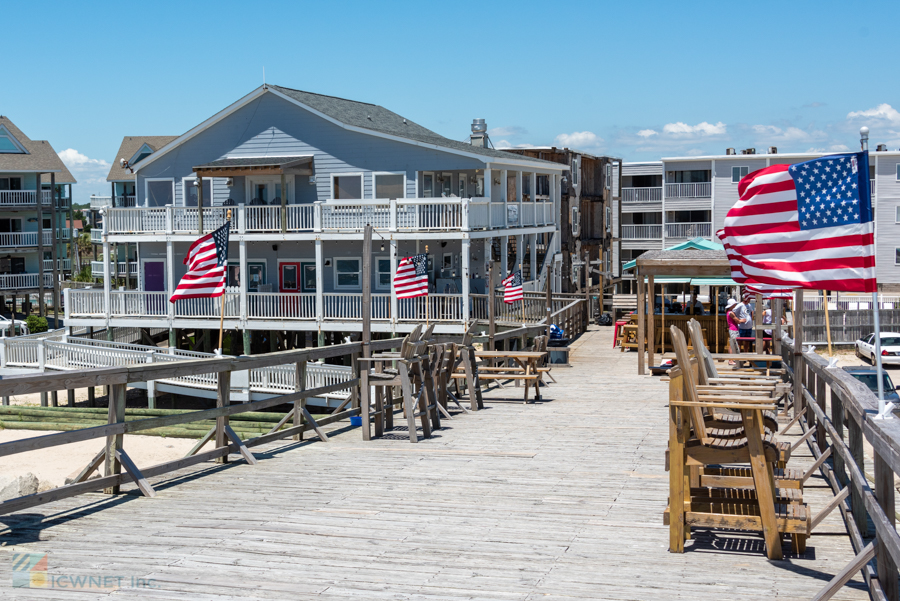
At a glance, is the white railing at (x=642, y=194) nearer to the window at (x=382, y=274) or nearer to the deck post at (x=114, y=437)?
the window at (x=382, y=274)

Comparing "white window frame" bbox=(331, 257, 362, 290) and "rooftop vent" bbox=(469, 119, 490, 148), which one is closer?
"white window frame" bbox=(331, 257, 362, 290)

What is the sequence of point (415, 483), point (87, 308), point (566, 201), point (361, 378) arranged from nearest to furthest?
point (415, 483), point (361, 378), point (87, 308), point (566, 201)

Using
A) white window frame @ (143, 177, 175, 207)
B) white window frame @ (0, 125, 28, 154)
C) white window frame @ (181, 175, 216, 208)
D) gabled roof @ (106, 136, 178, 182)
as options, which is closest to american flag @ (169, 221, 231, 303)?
white window frame @ (181, 175, 216, 208)

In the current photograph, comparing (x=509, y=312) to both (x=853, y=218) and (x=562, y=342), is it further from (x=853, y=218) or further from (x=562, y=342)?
(x=853, y=218)

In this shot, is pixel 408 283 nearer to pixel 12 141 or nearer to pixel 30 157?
pixel 30 157

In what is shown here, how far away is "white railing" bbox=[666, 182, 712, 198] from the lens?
189 feet

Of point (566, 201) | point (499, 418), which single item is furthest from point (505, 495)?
point (566, 201)

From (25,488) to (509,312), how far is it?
59.8ft

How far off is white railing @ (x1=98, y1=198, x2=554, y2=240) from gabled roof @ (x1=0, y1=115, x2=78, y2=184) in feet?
87.8

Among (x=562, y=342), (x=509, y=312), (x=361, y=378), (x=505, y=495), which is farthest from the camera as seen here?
(x=509, y=312)

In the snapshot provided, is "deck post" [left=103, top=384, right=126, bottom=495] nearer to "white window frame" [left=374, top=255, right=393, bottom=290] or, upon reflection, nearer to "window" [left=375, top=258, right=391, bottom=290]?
"white window frame" [left=374, top=255, right=393, bottom=290]

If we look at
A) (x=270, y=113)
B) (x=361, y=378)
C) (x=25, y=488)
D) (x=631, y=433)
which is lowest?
(x=25, y=488)

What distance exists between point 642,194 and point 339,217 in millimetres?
36876

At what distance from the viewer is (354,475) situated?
9.12m
